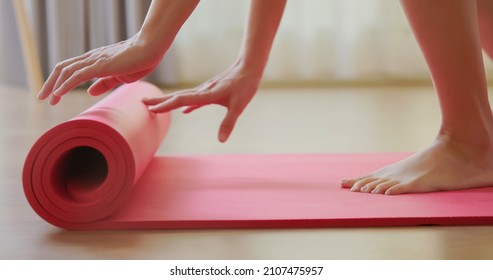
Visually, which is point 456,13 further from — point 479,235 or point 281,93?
point 281,93

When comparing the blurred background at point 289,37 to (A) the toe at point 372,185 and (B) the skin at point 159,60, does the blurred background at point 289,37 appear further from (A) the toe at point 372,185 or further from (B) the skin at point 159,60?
(A) the toe at point 372,185

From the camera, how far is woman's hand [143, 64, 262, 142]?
5.82ft

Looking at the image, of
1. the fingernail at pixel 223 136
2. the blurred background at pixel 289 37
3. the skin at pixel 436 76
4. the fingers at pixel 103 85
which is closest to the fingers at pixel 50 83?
the skin at pixel 436 76

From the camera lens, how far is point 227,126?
5.72ft

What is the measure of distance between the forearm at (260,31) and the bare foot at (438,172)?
41 cm

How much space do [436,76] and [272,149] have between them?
713mm

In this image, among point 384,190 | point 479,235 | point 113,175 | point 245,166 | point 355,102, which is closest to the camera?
point 479,235

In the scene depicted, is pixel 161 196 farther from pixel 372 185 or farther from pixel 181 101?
pixel 372 185

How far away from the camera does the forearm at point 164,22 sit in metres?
1.59

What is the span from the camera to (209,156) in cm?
207

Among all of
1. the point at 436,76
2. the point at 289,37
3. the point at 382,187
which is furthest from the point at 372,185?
the point at 289,37

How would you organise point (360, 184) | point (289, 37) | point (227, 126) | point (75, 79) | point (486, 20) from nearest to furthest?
1. point (75, 79)
2. point (360, 184)
3. point (227, 126)
4. point (486, 20)
5. point (289, 37)
